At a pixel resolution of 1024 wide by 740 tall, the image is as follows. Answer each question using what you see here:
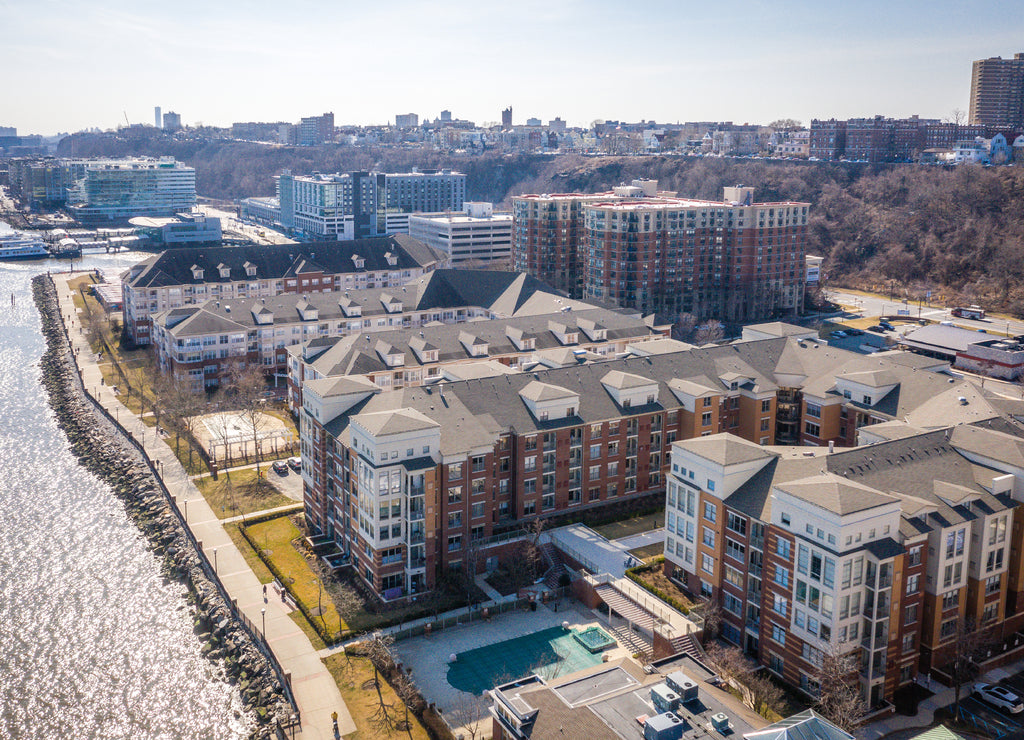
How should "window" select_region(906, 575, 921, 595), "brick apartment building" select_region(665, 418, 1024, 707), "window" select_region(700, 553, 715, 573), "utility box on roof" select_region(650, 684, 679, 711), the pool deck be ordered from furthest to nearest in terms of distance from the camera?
1. "window" select_region(700, 553, 715, 573)
2. the pool deck
3. "window" select_region(906, 575, 921, 595)
4. "brick apartment building" select_region(665, 418, 1024, 707)
5. "utility box on roof" select_region(650, 684, 679, 711)

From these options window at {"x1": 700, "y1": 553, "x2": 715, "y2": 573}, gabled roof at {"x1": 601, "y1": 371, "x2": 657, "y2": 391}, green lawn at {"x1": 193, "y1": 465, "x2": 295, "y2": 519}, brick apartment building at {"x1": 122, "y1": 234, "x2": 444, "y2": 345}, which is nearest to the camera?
window at {"x1": 700, "y1": 553, "x2": 715, "y2": 573}

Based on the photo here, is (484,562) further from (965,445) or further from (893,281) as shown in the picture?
(893,281)

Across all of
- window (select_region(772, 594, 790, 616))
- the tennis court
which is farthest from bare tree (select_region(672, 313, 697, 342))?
window (select_region(772, 594, 790, 616))

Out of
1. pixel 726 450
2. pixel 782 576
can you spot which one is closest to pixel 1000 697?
pixel 782 576

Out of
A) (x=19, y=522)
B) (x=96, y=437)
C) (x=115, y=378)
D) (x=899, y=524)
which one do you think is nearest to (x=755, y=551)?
(x=899, y=524)

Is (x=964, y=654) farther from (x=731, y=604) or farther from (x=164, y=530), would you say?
(x=164, y=530)

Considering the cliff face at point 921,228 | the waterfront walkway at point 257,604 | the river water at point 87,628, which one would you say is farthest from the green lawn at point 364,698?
the cliff face at point 921,228

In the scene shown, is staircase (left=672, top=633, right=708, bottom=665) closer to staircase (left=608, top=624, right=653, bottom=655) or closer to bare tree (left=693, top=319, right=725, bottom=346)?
staircase (left=608, top=624, right=653, bottom=655)

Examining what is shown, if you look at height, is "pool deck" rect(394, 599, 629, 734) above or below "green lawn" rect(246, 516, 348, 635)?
below
